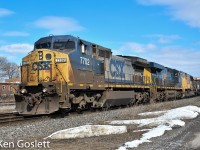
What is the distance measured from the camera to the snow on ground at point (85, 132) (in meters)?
8.46

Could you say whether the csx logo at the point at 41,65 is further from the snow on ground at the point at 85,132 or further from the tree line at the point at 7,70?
the tree line at the point at 7,70

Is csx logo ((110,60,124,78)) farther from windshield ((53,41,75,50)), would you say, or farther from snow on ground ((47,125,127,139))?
snow on ground ((47,125,127,139))

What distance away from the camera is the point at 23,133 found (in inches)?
377

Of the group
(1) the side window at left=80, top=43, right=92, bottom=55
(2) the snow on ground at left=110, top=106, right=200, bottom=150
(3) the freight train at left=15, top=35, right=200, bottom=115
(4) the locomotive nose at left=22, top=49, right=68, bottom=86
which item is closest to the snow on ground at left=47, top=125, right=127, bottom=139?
(2) the snow on ground at left=110, top=106, right=200, bottom=150

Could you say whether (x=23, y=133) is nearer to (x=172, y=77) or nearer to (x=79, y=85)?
(x=79, y=85)

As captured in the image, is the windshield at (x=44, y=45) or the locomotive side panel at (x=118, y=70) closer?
the windshield at (x=44, y=45)

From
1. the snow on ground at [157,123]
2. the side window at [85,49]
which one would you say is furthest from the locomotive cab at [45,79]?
the snow on ground at [157,123]

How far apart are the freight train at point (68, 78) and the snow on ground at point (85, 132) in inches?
183

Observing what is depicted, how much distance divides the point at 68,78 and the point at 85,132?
5866mm

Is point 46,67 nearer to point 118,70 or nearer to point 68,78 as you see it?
point 68,78

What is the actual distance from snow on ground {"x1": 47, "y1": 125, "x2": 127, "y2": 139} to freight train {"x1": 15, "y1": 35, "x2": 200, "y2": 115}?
4653 millimetres

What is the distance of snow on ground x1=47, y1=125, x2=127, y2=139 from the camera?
27.8 feet

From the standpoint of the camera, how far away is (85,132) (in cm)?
877

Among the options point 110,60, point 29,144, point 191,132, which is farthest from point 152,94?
point 29,144
